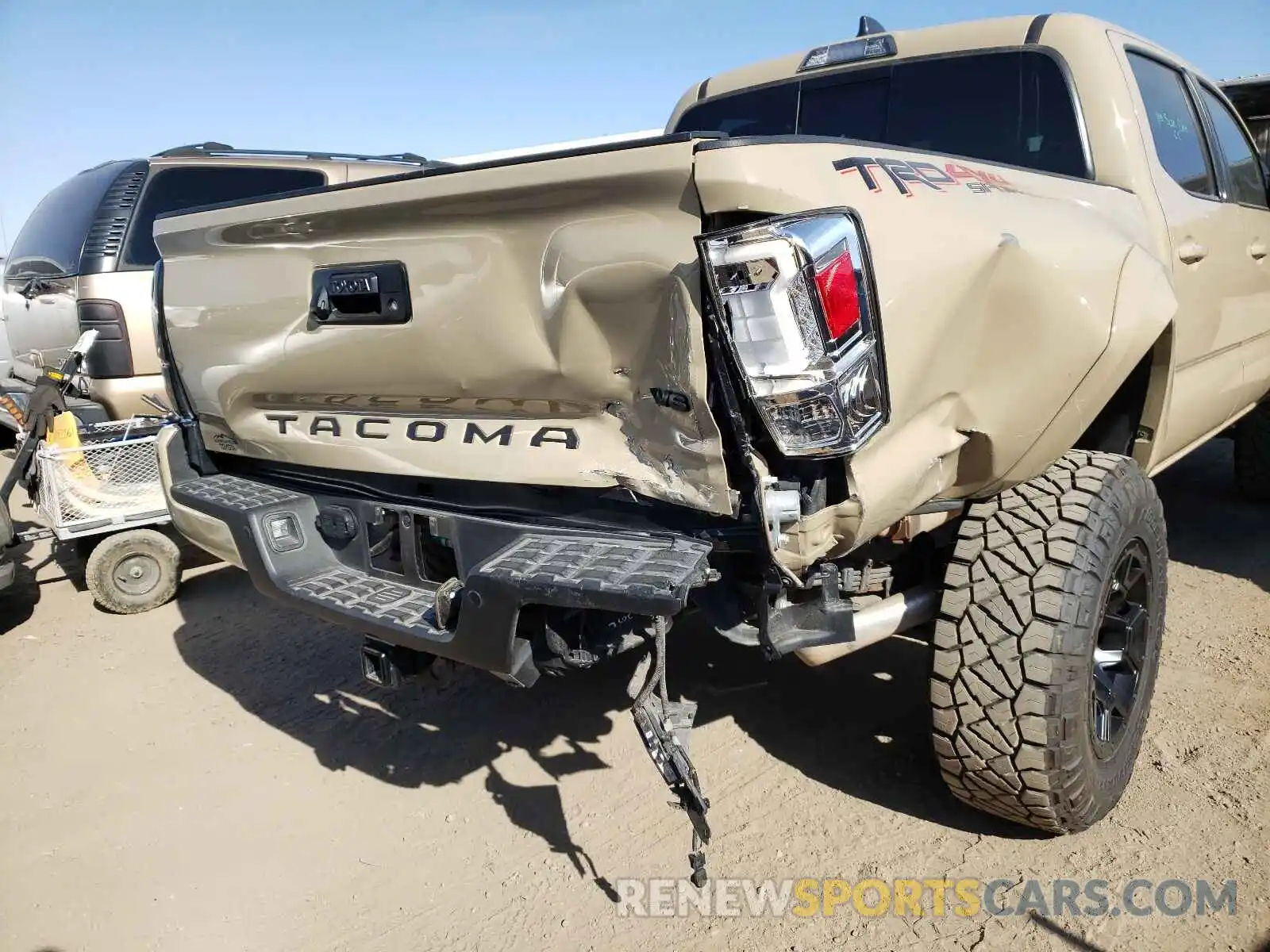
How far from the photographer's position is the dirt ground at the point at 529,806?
233 cm

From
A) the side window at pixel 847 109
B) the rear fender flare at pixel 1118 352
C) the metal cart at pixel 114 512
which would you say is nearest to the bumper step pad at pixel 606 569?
the rear fender flare at pixel 1118 352

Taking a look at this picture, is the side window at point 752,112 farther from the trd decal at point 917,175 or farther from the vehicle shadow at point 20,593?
the vehicle shadow at point 20,593

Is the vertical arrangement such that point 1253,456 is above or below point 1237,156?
below

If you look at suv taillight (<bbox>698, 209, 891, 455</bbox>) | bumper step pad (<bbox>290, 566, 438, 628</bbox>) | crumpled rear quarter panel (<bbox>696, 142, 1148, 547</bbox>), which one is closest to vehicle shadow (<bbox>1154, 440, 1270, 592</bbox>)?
crumpled rear quarter panel (<bbox>696, 142, 1148, 547</bbox>)

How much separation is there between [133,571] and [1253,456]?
622 centimetres

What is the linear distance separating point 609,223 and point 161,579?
3.92m

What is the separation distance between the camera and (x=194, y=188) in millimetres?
5469

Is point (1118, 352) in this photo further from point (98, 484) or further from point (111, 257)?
point (111, 257)

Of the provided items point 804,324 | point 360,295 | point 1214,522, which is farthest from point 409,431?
point 1214,522

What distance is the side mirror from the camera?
15.4 feet

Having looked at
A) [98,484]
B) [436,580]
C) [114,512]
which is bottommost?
[114,512]

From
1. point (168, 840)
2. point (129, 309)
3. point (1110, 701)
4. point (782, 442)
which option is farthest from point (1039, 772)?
point (129, 309)

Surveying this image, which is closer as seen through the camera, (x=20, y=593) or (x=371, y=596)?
(x=371, y=596)

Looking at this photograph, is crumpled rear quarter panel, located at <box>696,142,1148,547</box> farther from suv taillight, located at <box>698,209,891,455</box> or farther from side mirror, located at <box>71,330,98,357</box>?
side mirror, located at <box>71,330,98,357</box>
